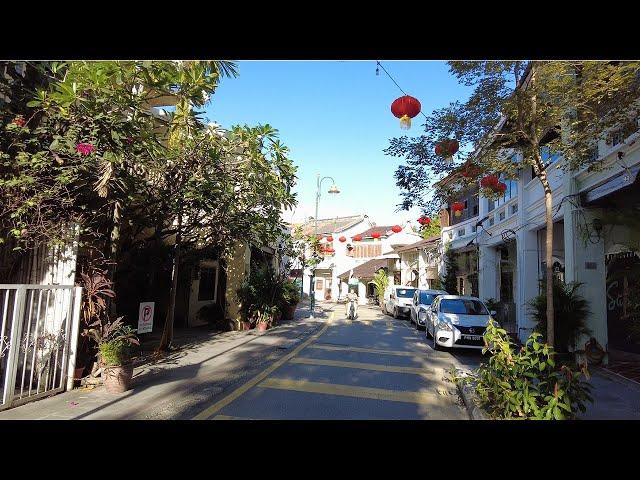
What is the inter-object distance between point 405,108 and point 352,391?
470cm

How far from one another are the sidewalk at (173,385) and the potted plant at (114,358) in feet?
0.58

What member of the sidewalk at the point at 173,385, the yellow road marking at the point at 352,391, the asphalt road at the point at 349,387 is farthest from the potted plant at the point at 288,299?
the yellow road marking at the point at 352,391

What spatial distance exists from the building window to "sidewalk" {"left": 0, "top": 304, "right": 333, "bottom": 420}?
14.3 ft

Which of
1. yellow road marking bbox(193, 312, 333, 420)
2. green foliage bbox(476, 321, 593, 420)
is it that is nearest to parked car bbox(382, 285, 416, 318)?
yellow road marking bbox(193, 312, 333, 420)

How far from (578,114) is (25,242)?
914cm

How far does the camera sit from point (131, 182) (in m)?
7.84

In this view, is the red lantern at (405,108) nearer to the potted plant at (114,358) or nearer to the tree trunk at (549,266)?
the tree trunk at (549,266)

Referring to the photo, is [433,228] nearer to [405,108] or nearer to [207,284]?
[207,284]

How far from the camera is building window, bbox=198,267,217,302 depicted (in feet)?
56.5

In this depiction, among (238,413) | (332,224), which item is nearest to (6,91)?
(238,413)

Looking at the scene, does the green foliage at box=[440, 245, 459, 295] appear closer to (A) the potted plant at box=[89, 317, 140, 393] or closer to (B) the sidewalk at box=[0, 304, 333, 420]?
(B) the sidewalk at box=[0, 304, 333, 420]

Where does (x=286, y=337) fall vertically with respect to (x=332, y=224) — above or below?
below

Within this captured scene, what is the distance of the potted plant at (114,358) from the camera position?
21.9 feet
